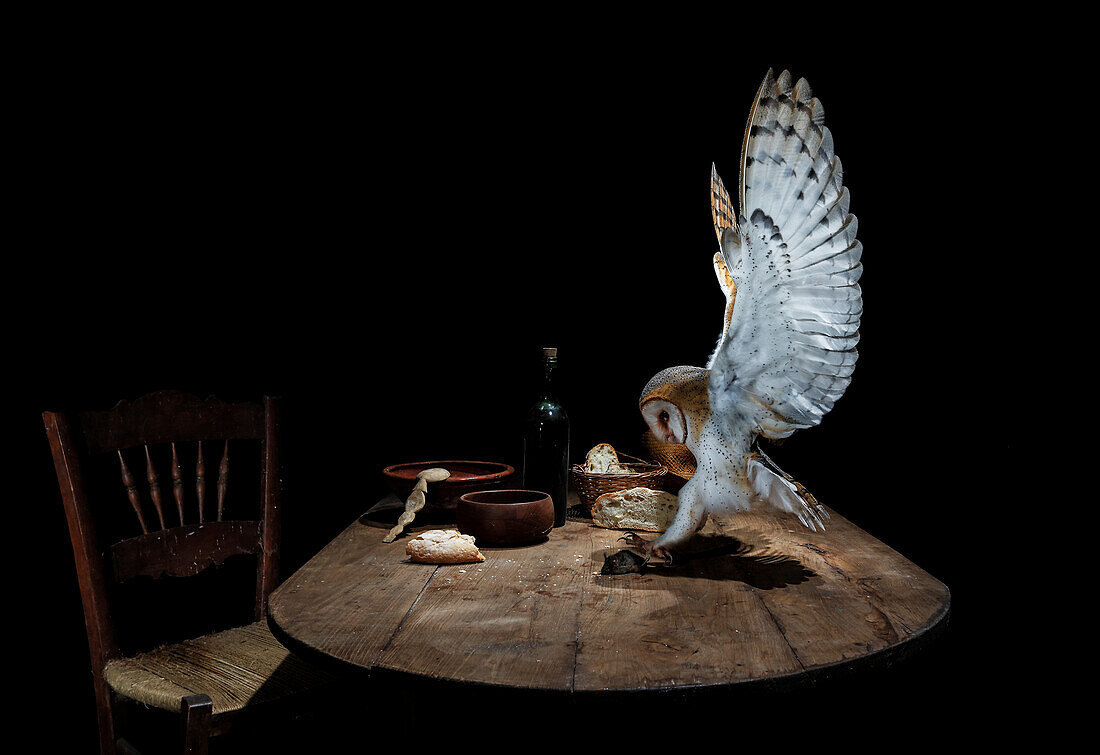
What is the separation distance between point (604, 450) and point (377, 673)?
1118mm

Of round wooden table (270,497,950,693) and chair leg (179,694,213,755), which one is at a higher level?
round wooden table (270,497,950,693)

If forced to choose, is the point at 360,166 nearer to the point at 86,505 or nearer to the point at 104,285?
the point at 104,285

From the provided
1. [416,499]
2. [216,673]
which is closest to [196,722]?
[216,673]

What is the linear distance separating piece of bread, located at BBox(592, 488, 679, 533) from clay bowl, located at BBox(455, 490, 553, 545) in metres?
0.22

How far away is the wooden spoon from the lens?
1.63 meters

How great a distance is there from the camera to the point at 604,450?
1996mm

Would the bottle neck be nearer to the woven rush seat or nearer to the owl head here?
the owl head

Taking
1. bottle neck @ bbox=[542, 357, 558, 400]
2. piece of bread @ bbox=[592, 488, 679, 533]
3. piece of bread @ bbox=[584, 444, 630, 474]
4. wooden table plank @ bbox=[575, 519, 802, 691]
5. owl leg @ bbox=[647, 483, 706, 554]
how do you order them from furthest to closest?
piece of bread @ bbox=[584, 444, 630, 474], bottle neck @ bbox=[542, 357, 558, 400], piece of bread @ bbox=[592, 488, 679, 533], owl leg @ bbox=[647, 483, 706, 554], wooden table plank @ bbox=[575, 519, 802, 691]

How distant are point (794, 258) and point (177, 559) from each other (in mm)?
1369

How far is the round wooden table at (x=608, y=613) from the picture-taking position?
96 cm

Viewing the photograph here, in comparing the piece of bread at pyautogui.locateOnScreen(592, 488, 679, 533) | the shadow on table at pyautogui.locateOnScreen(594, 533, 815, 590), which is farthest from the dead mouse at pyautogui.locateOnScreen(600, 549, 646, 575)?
the piece of bread at pyautogui.locateOnScreen(592, 488, 679, 533)

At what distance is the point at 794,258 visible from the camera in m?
1.37

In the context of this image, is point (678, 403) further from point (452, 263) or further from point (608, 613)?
point (452, 263)

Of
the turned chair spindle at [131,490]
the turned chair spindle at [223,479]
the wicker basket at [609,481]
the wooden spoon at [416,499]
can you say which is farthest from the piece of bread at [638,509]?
the turned chair spindle at [131,490]
